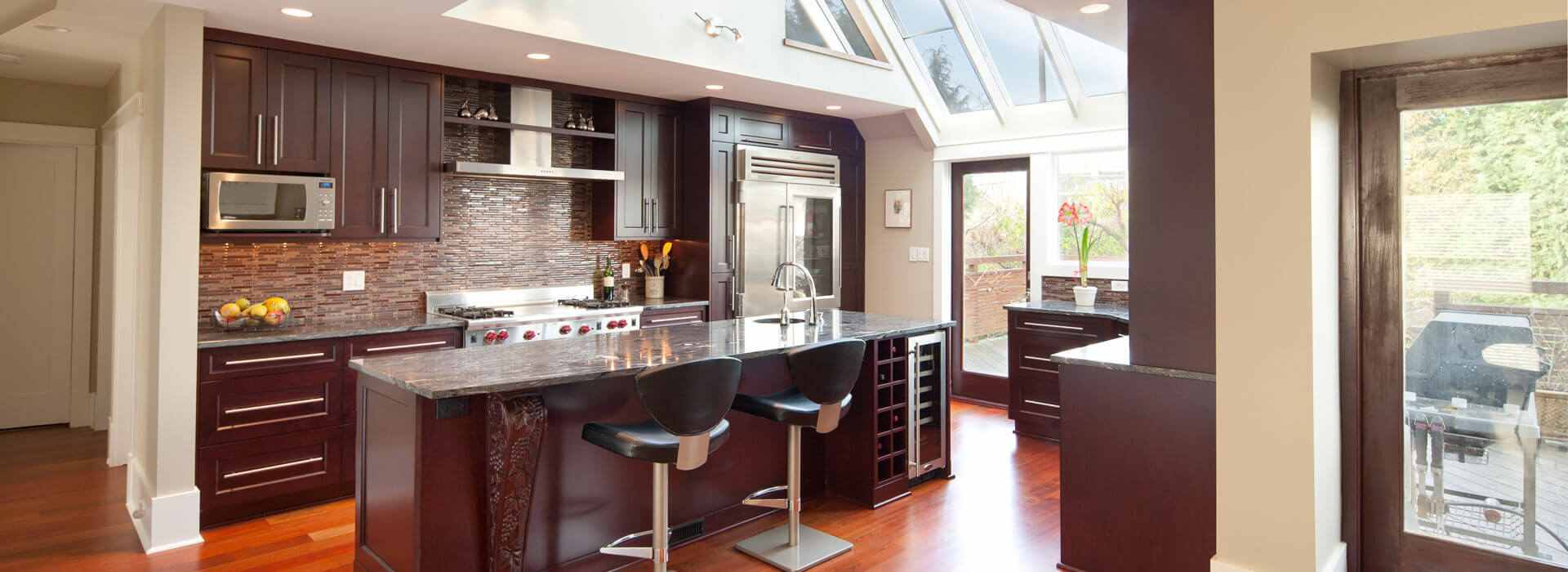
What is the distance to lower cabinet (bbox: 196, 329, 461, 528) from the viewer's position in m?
3.72

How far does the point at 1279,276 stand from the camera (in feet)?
8.59

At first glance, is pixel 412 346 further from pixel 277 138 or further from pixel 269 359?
pixel 277 138

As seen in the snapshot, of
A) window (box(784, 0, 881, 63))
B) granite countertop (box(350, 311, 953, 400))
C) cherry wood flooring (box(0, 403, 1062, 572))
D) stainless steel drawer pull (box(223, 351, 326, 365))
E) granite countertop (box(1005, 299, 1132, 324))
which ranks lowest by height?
cherry wood flooring (box(0, 403, 1062, 572))

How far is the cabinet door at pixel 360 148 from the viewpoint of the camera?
14.4 feet

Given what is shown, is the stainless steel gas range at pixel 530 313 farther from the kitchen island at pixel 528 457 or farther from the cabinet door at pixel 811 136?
the cabinet door at pixel 811 136

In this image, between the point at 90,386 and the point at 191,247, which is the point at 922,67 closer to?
the point at 191,247

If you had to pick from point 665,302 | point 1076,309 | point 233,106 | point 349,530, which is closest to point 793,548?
point 349,530

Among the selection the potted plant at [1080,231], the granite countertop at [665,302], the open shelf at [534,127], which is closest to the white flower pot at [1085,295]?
the potted plant at [1080,231]

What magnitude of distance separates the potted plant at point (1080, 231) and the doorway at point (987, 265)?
39 centimetres

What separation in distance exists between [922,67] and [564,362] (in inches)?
168

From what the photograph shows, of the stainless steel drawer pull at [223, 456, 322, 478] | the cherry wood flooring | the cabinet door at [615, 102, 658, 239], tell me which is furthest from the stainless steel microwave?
the cabinet door at [615, 102, 658, 239]

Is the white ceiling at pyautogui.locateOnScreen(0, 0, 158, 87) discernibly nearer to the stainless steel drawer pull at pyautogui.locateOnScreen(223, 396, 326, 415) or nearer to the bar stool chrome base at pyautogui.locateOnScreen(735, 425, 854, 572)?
the stainless steel drawer pull at pyautogui.locateOnScreen(223, 396, 326, 415)

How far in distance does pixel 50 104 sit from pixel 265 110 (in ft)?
8.28

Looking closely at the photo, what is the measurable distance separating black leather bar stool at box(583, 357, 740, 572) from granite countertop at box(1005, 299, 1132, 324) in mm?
3051
